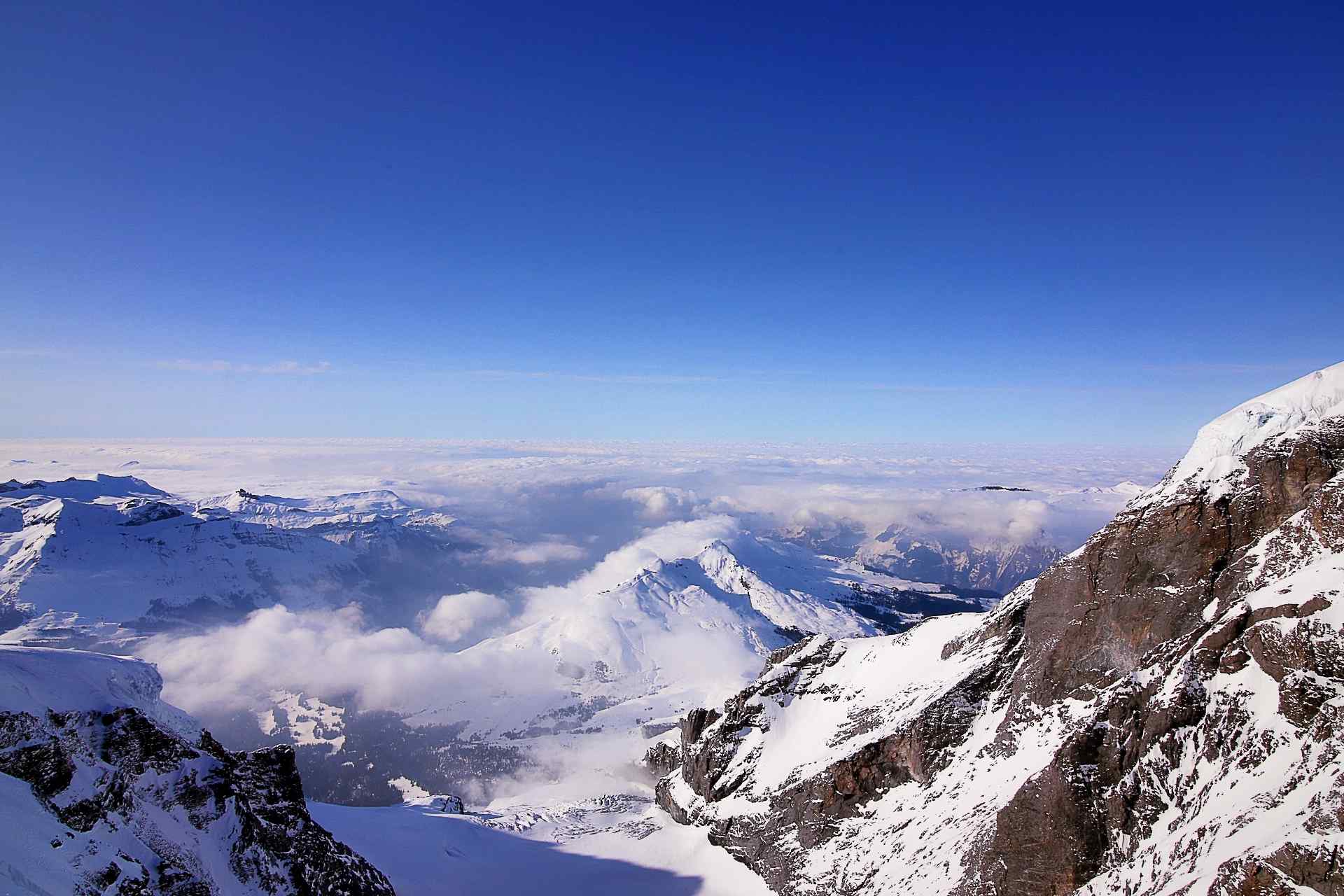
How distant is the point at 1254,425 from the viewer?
45.3m

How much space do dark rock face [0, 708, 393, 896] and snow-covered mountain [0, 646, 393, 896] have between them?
0.24 feet

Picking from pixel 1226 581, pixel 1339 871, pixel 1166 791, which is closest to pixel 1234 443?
pixel 1226 581

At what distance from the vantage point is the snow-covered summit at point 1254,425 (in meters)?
43.5

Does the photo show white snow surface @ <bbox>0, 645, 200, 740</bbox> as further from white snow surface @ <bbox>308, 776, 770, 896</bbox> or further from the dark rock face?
white snow surface @ <bbox>308, 776, 770, 896</bbox>

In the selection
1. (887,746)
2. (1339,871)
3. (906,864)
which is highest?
(1339,871)

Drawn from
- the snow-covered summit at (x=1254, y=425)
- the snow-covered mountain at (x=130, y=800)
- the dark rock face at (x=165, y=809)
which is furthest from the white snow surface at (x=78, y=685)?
the snow-covered summit at (x=1254, y=425)

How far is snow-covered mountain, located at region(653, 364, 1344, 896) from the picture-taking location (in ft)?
98.5

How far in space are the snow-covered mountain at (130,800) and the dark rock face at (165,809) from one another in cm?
7

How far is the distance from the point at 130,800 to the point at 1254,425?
80654 millimetres

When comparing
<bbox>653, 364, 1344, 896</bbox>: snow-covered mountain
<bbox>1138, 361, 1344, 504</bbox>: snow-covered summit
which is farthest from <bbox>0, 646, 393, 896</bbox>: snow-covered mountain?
<bbox>1138, 361, 1344, 504</bbox>: snow-covered summit

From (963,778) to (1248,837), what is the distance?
2721 centimetres

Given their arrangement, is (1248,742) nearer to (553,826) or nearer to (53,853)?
(53,853)

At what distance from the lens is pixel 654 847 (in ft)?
274

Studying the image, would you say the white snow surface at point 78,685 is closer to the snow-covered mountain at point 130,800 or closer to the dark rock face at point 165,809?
the snow-covered mountain at point 130,800
